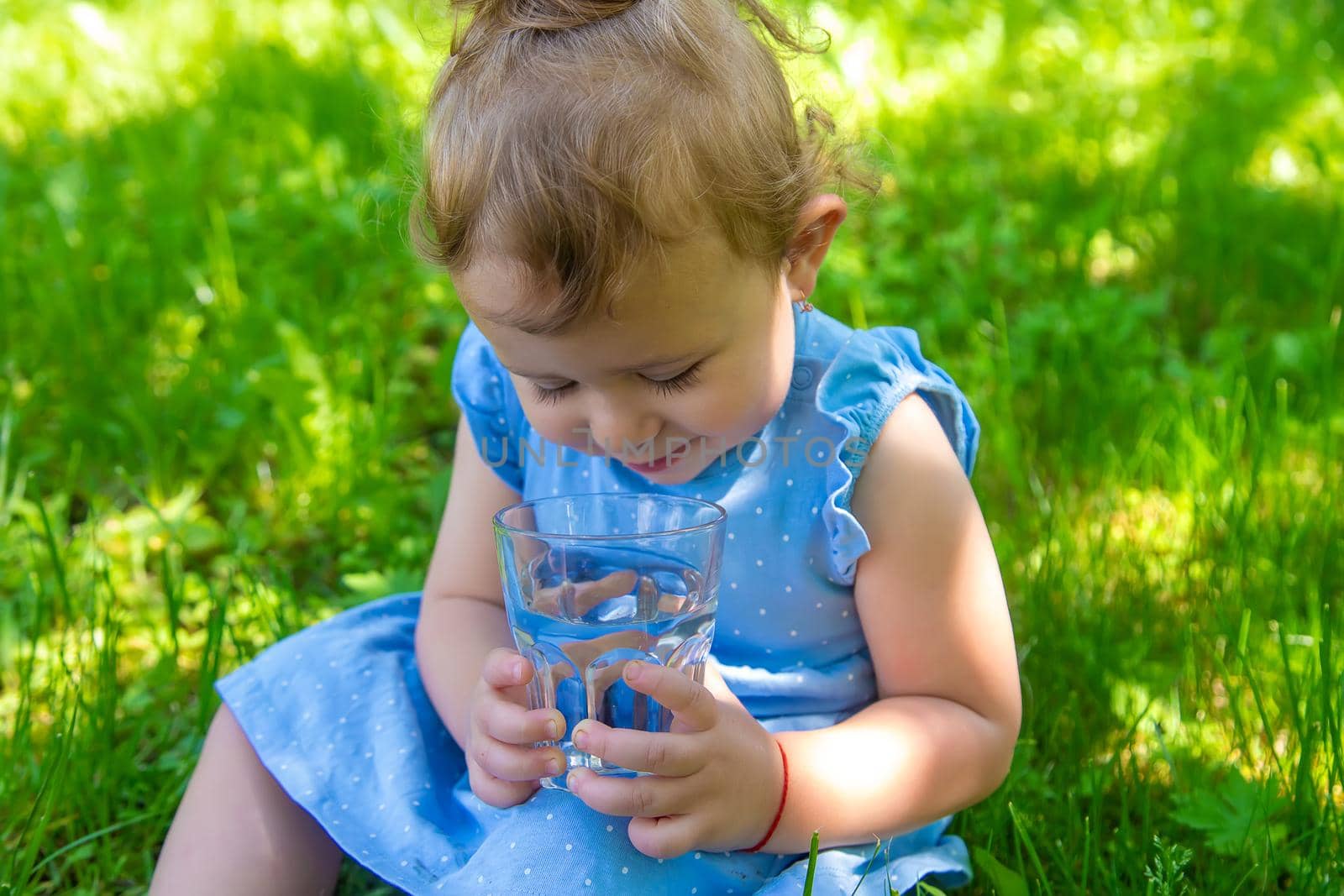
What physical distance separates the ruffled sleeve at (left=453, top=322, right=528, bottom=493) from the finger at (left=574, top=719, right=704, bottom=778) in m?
0.62

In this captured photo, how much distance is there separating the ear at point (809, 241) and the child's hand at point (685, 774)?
0.52 metres

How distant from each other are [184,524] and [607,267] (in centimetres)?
146

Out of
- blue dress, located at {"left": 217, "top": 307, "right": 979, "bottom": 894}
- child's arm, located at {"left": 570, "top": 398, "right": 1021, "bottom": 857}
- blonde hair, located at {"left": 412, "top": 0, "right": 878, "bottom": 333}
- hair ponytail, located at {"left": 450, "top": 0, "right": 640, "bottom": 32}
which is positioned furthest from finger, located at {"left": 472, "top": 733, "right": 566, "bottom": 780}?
hair ponytail, located at {"left": 450, "top": 0, "right": 640, "bottom": 32}

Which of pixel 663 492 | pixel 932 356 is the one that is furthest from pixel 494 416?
pixel 932 356

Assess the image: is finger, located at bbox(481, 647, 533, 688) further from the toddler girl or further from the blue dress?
the blue dress

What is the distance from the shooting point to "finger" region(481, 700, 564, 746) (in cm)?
132

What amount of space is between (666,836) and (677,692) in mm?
184

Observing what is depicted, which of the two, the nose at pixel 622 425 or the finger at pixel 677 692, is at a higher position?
the nose at pixel 622 425

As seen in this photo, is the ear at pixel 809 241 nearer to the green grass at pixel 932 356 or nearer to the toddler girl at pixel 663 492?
the toddler girl at pixel 663 492

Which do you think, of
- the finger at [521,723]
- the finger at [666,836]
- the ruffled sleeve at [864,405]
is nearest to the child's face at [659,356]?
the ruffled sleeve at [864,405]

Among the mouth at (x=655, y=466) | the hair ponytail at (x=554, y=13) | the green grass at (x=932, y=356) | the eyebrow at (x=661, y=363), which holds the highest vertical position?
the hair ponytail at (x=554, y=13)

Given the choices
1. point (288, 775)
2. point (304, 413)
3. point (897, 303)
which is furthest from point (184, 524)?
point (897, 303)

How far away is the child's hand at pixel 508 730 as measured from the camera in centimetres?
133

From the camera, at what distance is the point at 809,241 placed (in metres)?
1.56
